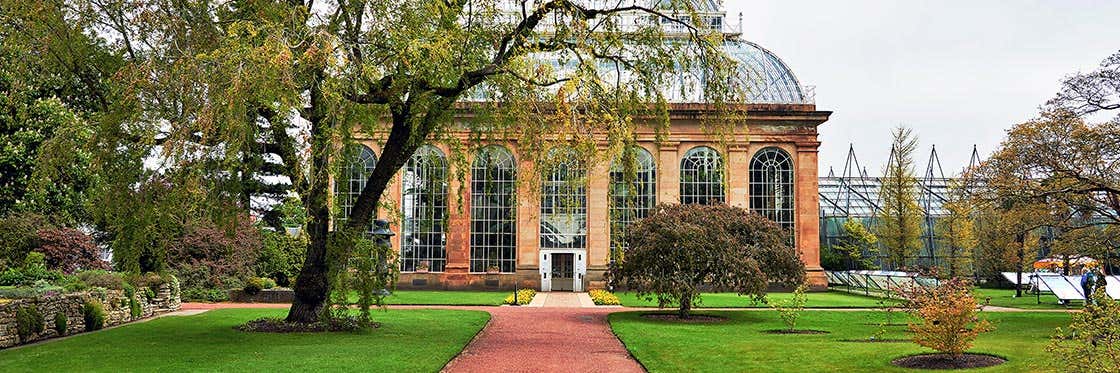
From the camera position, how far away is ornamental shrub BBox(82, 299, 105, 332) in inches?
822

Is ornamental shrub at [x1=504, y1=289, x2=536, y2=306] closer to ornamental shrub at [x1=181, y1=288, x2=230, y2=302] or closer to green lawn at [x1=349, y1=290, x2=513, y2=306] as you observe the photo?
green lawn at [x1=349, y1=290, x2=513, y2=306]

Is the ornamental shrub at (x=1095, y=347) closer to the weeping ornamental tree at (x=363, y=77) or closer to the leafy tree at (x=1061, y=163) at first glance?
the weeping ornamental tree at (x=363, y=77)

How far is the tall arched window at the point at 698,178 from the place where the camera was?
44.4m

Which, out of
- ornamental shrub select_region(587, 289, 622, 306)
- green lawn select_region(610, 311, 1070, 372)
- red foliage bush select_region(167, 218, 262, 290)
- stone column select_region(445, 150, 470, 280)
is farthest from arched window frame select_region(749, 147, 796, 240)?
red foliage bush select_region(167, 218, 262, 290)

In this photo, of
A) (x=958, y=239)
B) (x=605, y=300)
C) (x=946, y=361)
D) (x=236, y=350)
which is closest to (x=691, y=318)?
(x=605, y=300)

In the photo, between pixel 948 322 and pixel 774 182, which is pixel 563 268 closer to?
pixel 774 182

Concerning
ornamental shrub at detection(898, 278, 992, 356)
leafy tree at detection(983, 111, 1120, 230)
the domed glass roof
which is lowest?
ornamental shrub at detection(898, 278, 992, 356)

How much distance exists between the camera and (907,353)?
50.8 feet

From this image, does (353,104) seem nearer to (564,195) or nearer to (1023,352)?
(564,195)

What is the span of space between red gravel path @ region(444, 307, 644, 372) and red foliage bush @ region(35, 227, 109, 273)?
13.1 meters

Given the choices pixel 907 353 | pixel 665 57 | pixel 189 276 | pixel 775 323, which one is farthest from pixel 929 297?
pixel 189 276

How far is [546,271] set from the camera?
44.3m

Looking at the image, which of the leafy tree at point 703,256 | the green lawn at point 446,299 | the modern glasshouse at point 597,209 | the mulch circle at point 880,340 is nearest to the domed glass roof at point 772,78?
the modern glasshouse at point 597,209

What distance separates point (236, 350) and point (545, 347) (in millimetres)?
5610
